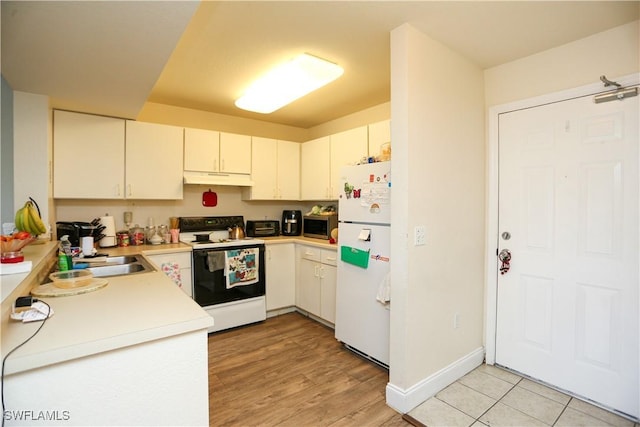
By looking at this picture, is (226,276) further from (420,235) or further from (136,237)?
(420,235)

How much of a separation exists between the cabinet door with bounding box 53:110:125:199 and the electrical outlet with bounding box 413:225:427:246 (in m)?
2.73

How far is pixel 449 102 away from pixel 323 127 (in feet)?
7.65

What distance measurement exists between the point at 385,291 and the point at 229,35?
2076mm

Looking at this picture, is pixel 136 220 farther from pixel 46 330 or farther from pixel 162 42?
pixel 46 330

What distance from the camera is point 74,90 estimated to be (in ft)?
7.57

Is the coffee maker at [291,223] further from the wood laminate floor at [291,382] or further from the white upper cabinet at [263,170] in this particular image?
the wood laminate floor at [291,382]

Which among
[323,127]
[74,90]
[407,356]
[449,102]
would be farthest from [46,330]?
[323,127]

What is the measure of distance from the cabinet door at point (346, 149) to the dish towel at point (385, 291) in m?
1.23

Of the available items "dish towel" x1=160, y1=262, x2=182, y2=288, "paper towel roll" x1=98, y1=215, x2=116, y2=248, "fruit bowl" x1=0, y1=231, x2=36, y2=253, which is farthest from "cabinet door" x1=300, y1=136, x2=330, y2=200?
"fruit bowl" x1=0, y1=231, x2=36, y2=253

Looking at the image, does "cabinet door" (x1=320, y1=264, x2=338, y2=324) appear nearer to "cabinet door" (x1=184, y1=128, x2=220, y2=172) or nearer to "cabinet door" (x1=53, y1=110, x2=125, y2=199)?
"cabinet door" (x1=184, y1=128, x2=220, y2=172)

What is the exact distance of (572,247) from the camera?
219cm

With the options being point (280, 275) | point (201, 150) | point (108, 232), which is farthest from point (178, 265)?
point (201, 150)

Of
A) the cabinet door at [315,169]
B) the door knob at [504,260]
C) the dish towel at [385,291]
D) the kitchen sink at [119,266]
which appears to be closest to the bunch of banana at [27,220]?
the kitchen sink at [119,266]

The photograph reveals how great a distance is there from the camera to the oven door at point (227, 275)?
3.08m
